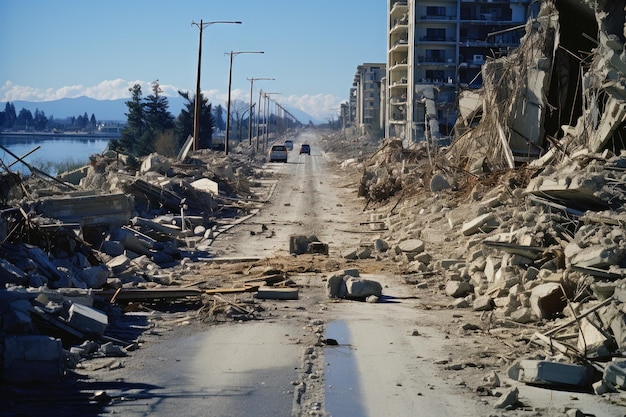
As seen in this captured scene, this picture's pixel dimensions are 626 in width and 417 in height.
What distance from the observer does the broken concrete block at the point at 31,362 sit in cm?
981

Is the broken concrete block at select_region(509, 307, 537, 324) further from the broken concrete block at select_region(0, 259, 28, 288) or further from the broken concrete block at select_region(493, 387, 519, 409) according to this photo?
the broken concrete block at select_region(0, 259, 28, 288)

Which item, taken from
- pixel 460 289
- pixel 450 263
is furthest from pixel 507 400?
pixel 450 263

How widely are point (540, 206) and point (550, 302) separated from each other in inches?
174

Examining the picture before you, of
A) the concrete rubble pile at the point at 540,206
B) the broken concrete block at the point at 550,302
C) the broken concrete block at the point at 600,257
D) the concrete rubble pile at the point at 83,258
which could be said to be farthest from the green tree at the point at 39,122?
the broken concrete block at the point at 600,257

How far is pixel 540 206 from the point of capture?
17266 mm

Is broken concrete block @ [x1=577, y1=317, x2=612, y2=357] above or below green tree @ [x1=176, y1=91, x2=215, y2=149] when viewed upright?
below

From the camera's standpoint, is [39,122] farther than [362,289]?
Yes

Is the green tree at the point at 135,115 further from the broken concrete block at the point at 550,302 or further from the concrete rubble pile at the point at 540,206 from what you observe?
the broken concrete block at the point at 550,302

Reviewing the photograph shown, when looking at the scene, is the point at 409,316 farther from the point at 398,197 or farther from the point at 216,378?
the point at 398,197

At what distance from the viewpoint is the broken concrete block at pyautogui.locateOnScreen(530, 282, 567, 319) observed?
13.1m

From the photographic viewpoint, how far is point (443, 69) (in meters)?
81.4

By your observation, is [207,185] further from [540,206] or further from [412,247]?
[540,206]

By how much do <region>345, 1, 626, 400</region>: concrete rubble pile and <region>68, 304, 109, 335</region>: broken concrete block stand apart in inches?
219

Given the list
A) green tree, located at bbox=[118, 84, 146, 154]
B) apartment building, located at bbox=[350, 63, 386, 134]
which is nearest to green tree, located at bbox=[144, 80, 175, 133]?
green tree, located at bbox=[118, 84, 146, 154]
